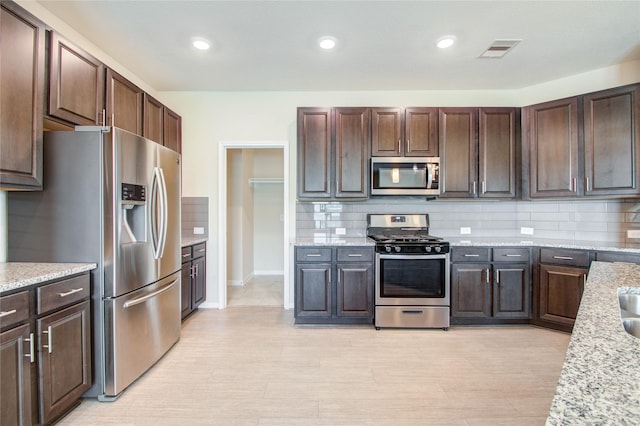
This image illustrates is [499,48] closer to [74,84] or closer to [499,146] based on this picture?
[499,146]

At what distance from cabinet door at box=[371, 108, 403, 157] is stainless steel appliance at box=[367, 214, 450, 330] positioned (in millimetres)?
1061

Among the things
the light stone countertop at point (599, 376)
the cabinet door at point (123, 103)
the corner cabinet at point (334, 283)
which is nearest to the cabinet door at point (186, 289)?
the corner cabinet at point (334, 283)

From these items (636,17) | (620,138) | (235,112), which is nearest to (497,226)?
(620,138)

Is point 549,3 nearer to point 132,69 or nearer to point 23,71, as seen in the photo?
point 23,71

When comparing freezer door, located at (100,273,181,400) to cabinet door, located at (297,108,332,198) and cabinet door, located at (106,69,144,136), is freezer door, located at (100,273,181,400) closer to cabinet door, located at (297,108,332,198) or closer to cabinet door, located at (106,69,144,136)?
cabinet door, located at (106,69,144,136)

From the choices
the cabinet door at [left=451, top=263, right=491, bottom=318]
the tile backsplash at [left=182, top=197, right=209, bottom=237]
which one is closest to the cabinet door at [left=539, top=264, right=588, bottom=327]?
the cabinet door at [left=451, top=263, right=491, bottom=318]

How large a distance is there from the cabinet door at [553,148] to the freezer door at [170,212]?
3.72 meters

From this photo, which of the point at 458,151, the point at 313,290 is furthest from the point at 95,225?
the point at 458,151

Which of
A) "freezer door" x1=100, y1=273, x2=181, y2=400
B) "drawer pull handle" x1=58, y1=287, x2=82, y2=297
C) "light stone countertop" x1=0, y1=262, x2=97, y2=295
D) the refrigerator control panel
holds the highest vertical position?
the refrigerator control panel

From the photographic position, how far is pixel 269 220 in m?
5.71

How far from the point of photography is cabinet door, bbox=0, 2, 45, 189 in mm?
1645

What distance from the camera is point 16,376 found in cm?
146

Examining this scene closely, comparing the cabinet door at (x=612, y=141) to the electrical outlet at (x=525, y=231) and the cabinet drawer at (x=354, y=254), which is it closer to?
the electrical outlet at (x=525, y=231)

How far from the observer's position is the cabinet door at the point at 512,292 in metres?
3.14
